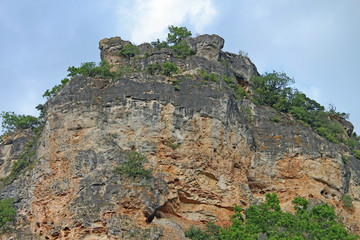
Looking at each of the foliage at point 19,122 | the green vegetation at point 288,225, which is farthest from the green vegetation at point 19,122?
the green vegetation at point 288,225

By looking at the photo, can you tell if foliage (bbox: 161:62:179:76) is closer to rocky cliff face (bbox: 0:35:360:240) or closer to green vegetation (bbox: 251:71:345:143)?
rocky cliff face (bbox: 0:35:360:240)

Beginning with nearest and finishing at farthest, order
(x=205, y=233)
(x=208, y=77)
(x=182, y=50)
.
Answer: (x=205, y=233), (x=208, y=77), (x=182, y=50)

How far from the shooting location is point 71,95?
119 ft

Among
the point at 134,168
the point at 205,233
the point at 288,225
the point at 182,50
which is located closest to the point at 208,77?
the point at 182,50

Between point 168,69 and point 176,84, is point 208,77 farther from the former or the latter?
point 176,84

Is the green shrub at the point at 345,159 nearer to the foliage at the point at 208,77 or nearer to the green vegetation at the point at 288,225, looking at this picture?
the foliage at the point at 208,77

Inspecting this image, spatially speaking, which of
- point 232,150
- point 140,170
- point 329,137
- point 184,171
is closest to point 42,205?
point 140,170

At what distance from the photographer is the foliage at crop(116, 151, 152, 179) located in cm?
3253

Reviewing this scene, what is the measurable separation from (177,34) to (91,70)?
441 inches

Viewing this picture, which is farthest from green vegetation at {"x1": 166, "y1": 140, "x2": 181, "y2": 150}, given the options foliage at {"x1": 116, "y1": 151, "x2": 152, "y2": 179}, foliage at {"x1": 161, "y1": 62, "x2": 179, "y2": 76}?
foliage at {"x1": 161, "y1": 62, "x2": 179, "y2": 76}

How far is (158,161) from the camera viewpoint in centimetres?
3419

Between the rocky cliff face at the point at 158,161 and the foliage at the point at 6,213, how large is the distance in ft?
1.44

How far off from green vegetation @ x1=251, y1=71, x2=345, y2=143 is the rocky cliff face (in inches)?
126

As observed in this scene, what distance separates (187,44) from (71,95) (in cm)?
1207
